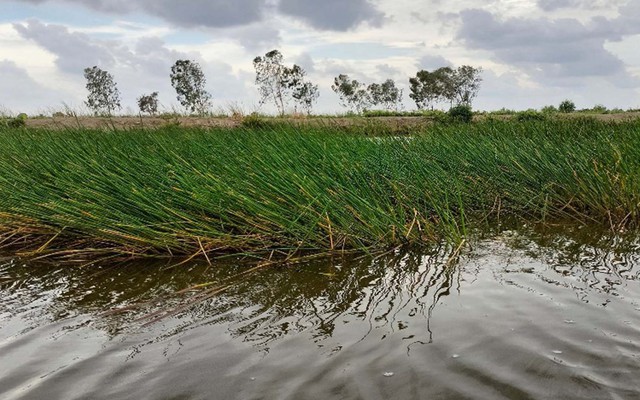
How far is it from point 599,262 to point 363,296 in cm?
183

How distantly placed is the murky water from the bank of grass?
0.25 metres

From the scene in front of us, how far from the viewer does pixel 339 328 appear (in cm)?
292

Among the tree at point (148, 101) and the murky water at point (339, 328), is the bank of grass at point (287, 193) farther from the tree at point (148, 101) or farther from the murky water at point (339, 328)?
the tree at point (148, 101)

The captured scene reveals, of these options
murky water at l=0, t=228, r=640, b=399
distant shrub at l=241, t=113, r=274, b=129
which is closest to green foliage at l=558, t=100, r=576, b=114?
distant shrub at l=241, t=113, r=274, b=129

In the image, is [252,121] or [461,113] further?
[461,113]

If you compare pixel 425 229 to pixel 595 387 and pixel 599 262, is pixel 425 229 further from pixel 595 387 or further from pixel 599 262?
pixel 595 387

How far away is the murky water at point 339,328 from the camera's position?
232cm

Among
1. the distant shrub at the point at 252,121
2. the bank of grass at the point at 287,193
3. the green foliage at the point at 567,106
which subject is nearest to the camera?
the bank of grass at the point at 287,193

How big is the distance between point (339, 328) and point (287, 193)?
1893 mm

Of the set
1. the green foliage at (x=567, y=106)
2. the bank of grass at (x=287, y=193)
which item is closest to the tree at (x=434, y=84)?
the green foliage at (x=567, y=106)

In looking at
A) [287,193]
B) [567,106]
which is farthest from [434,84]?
[287,193]

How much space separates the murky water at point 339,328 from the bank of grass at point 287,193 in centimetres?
25

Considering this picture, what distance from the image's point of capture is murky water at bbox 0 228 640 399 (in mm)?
2320

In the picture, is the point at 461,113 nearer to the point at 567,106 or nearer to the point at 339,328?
Answer: the point at 567,106
